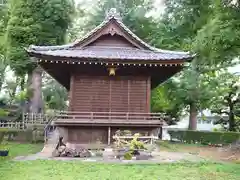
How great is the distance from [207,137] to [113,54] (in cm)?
1330

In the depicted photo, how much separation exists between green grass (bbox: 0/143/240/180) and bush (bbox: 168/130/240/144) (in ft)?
41.0

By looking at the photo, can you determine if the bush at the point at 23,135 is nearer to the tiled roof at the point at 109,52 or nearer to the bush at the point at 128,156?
the tiled roof at the point at 109,52

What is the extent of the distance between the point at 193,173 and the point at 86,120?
21.9 ft

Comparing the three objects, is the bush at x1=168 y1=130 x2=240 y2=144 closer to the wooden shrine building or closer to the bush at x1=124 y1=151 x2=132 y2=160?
the wooden shrine building

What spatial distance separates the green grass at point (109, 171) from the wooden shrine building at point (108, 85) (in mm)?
4073

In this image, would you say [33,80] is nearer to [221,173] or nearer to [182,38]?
[182,38]

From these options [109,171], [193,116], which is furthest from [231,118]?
[109,171]

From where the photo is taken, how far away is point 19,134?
22484 millimetres

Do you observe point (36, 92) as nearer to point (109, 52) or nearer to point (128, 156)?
point (109, 52)

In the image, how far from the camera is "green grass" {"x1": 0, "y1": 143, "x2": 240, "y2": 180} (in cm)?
903

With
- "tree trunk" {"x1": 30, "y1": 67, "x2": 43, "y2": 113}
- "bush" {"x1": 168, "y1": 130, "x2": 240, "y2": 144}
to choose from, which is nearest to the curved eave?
"bush" {"x1": 168, "y1": 130, "x2": 240, "y2": 144}

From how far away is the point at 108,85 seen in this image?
16062mm

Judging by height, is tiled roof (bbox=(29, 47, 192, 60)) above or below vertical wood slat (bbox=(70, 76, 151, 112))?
above

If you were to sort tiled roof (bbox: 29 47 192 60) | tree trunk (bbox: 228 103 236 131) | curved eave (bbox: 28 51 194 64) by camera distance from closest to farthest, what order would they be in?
curved eave (bbox: 28 51 194 64) → tiled roof (bbox: 29 47 192 60) → tree trunk (bbox: 228 103 236 131)
